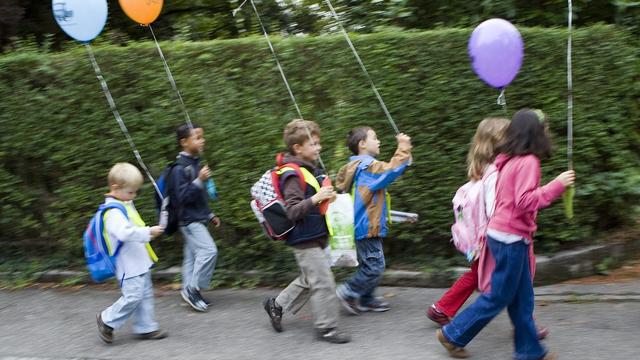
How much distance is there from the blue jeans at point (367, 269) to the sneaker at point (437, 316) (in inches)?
19.7

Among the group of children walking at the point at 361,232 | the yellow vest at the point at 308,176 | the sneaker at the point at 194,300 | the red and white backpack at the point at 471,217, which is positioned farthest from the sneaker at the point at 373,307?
the sneaker at the point at 194,300

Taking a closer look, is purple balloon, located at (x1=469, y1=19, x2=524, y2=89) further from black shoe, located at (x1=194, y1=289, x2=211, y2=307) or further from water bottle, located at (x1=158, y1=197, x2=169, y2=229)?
black shoe, located at (x1=194, y1=289, x2=211, y2=307)

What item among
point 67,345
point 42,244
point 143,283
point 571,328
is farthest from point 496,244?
point 42,244

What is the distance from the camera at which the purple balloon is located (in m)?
4.69

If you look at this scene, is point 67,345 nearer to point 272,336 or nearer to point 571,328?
point 272,336

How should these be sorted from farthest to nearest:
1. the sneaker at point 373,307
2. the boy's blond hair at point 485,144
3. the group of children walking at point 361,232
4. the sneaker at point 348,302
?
1. the sneaker at point 373,307
2. the sneaker at point 348,302
3. the boy's blond hair at point 485,144
4. the group of children walking at point 361,232

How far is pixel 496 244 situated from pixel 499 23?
1.68m

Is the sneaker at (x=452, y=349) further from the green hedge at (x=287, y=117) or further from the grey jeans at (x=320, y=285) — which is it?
the green hedge at (x=287, y=117)

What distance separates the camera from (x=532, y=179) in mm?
3869

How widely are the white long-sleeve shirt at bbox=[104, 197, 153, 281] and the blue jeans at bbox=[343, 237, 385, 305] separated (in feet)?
5.18

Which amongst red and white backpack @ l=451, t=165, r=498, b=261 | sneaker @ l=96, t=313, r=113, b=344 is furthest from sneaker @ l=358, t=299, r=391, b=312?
sneaker @ l=96, t=313, r=113, b=344

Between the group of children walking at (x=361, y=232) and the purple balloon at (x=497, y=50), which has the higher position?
the purple balloon at (x=497, y=50)

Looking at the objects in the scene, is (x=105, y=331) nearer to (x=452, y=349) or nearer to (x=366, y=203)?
(x=366, y=203)

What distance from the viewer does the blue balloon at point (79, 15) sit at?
222 inches
